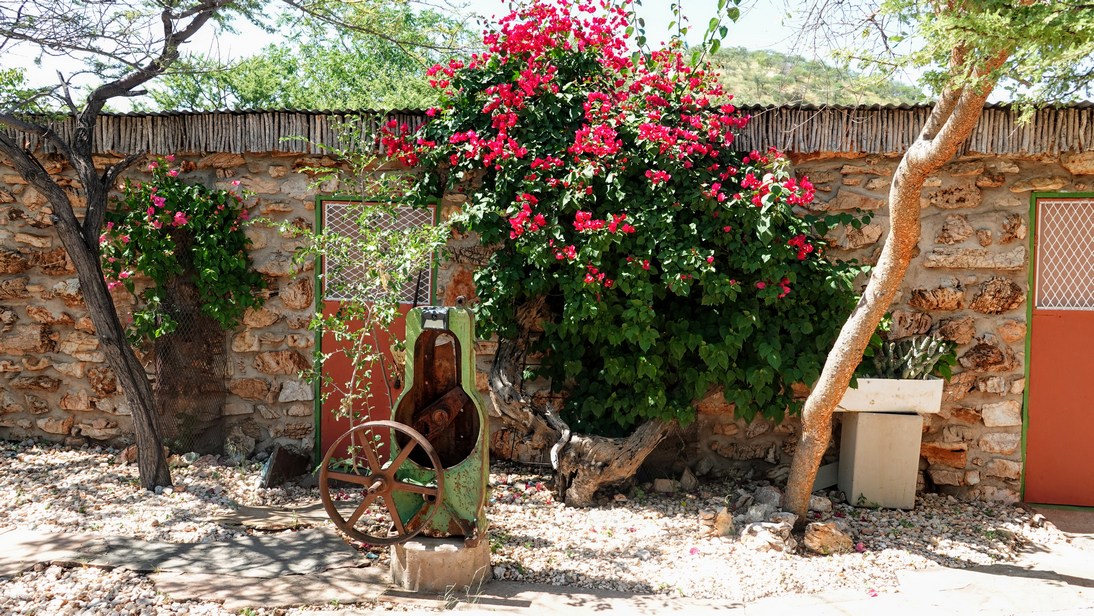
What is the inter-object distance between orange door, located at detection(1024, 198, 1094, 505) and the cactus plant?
59cm

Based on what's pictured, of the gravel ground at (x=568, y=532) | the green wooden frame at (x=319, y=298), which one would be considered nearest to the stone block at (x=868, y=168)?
the gravel ground at (x=568, y=532)

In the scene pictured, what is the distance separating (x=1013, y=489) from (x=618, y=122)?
3.47 meters

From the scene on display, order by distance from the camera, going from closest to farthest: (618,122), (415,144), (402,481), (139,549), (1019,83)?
(1019,83) < (402,481) < (139,549) < (618,122) < (415,144)

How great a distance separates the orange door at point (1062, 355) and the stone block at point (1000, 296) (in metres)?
0.14

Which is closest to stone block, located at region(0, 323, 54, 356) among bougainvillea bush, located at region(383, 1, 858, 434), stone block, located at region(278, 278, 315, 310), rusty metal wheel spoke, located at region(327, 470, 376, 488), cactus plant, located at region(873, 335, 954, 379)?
stone block, located at region(278, 278, 315, 310)

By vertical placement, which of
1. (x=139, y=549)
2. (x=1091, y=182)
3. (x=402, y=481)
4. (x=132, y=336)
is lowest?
(x=139, y=549)

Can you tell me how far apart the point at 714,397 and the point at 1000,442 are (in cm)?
184

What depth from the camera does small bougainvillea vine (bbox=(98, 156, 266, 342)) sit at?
5.49 metres

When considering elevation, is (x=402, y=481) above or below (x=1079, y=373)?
below

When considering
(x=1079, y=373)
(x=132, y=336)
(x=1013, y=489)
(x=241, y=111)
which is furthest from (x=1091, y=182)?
(x=132, y=336)

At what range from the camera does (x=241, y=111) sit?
5.55 meters

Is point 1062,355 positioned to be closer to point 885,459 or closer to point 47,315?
point 885,459

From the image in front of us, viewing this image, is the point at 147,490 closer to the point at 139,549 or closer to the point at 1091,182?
the point at 139,549

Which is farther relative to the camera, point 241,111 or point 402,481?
point 241,111
